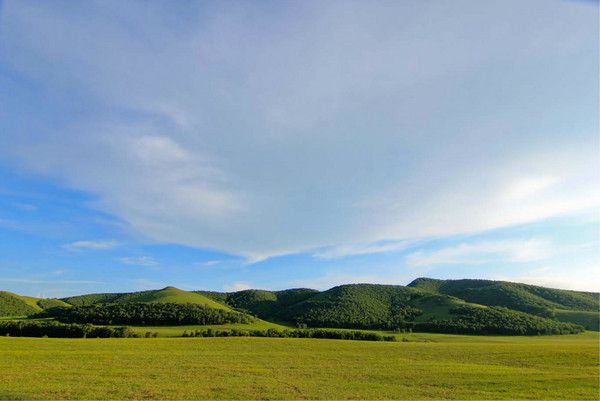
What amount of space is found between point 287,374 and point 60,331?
328 ft

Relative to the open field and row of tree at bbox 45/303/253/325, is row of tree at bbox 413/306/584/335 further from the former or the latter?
the open field

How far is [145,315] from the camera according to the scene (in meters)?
180

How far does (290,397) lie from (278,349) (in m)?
49.5

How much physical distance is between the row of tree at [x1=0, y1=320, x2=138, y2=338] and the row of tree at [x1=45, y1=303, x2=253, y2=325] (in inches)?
1942

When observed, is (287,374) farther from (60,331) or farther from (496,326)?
(496,326)

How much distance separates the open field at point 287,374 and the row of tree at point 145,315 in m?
97.8

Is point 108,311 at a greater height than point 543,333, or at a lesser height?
greater

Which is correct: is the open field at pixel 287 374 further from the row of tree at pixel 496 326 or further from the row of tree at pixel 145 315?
the row of tree at pixel 496 326

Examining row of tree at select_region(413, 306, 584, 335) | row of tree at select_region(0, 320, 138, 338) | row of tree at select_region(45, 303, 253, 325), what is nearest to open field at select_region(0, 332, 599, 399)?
row of tree at select_region(0, 320, 138, 338)

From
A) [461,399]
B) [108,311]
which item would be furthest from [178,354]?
[108,311]

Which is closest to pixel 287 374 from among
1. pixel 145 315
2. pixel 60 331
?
pixel 60 331

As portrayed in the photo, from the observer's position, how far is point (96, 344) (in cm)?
9156

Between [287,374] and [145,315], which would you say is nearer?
[287,374]

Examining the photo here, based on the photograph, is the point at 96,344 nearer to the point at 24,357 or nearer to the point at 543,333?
the point at 24,357
